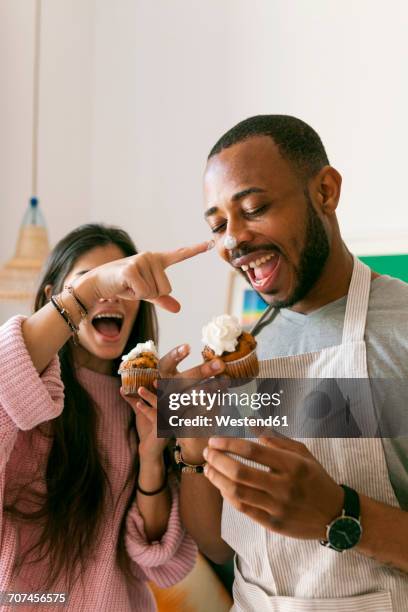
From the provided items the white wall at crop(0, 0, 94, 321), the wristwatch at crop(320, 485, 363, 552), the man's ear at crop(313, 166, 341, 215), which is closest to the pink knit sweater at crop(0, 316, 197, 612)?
the wristwatch at crop(320, 485, 363, 552)

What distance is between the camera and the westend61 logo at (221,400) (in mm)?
1203

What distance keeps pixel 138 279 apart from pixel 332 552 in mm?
573

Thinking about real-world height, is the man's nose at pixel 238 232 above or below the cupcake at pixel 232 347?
above

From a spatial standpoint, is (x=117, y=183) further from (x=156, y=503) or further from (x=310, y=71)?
(x=156, y=503)

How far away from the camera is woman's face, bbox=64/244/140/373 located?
1484mm

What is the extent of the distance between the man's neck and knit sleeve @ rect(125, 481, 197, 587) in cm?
50

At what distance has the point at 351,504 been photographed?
998 millimetres

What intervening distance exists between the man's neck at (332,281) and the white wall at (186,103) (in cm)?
77

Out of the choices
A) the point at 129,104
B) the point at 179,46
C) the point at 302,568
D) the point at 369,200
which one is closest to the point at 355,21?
the point at 369,200

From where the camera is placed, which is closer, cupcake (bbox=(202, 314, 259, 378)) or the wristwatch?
the wristwatch

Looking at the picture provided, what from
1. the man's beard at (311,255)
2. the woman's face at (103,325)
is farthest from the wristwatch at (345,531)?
the woman's face at (103,325)

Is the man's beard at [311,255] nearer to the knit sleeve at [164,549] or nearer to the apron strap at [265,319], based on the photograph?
the apron strap at [265,319]

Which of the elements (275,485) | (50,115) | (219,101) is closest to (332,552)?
(275,485)

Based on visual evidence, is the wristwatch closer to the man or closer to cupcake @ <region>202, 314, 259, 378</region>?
the man
